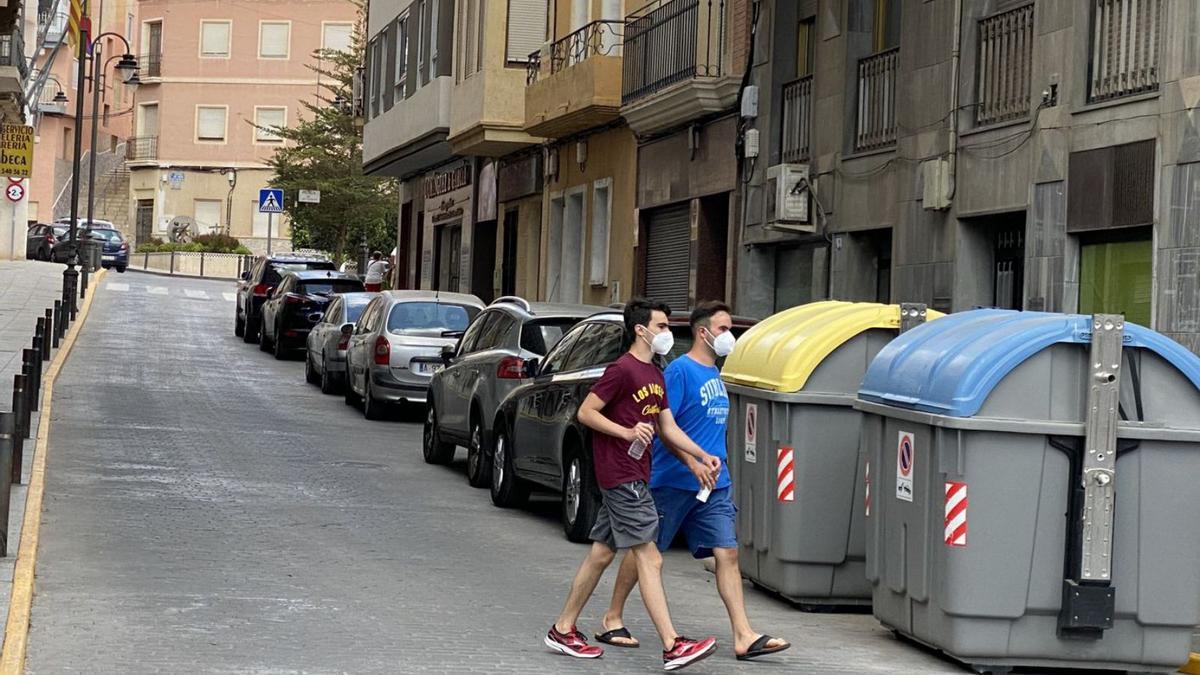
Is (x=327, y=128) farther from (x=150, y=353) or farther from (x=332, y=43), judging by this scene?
(x=150, y=353)

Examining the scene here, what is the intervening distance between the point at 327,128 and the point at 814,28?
140 ft

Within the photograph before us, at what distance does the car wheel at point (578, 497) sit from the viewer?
1380cm

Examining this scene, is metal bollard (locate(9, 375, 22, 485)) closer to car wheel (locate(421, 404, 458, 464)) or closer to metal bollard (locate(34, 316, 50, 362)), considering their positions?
car wheel (locate(421, 404, 458, 464))

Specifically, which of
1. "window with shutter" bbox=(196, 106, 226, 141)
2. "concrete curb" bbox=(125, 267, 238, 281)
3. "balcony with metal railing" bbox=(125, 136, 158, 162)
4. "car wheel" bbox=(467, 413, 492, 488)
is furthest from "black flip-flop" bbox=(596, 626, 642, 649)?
"balcony with metal railing" bbox=(125, 136, 158, 162)

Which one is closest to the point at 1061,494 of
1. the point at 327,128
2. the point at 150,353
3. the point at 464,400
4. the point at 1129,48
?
the point at 1129,48

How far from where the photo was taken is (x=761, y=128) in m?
23.6

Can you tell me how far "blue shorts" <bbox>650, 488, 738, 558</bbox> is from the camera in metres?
9.53

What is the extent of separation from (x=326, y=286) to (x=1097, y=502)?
2538cm

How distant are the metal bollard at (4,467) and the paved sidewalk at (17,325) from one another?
16cm

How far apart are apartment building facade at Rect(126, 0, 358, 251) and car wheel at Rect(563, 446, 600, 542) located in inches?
2768

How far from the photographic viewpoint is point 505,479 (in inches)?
625

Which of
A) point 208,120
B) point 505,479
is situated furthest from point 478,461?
point 208,120

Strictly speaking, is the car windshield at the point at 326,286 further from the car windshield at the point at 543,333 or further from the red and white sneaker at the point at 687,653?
the red and white sneaker at the point at 687,653

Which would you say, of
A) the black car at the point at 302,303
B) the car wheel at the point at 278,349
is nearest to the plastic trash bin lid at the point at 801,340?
the black car at the point at 302,303
